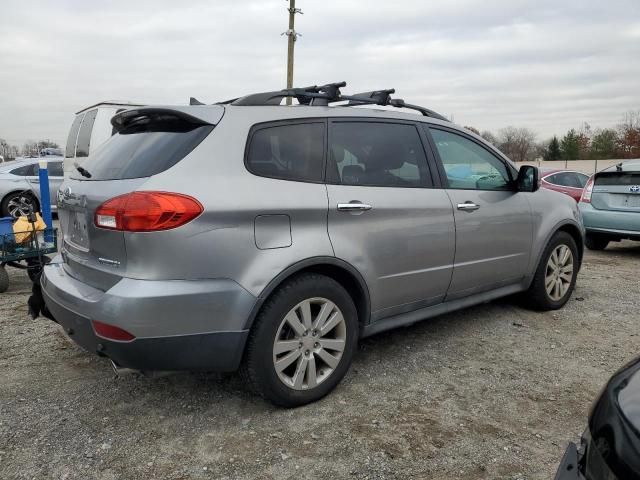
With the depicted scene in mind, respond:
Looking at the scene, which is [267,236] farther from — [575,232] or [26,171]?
[26,171]

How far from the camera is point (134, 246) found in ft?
7.83

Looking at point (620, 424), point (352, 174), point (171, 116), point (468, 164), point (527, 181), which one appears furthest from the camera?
point (527, 181)

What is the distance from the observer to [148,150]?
2.68m

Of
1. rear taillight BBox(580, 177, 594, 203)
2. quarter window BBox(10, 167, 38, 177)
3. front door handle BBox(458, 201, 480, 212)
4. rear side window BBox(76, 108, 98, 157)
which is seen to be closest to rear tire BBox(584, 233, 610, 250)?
rear taillight BBox(580, 177, 594, 203)

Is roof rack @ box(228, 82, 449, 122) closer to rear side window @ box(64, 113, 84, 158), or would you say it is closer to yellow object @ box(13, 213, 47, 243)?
yellow object @ box(13, 213, 47, 243)

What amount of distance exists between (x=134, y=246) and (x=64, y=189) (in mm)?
981

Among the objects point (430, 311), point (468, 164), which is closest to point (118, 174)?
point (430, 311)

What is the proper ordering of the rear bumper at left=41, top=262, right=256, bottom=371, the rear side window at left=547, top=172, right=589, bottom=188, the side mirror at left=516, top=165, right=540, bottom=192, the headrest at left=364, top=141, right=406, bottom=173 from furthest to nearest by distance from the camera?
the rear side window at left=547, top=172, right=589, bottom=188 → the side mirror at left=516, top=165, right=540, bottom=192 → the headrest at left=364, top=141, right=406, bottom=173 → the rear bumper at left=41, top=262, right=256, bottom=371

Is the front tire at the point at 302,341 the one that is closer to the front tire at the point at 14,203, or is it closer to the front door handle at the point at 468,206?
the front door handle at the point at 468,206

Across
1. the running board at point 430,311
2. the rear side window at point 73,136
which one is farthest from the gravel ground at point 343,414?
the rear side window at point 73,136

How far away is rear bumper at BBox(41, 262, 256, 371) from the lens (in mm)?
2371

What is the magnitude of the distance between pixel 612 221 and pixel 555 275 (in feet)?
11.6

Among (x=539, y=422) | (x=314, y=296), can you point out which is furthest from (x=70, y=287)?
(x=539, y=422)

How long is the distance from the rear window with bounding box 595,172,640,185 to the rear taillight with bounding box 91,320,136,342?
7253mm
